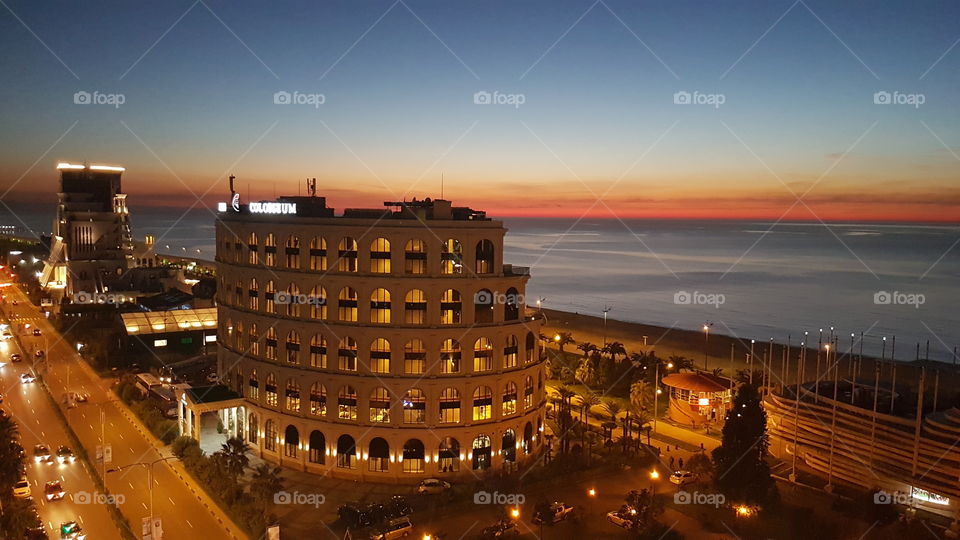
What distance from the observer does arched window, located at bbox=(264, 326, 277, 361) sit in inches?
2205

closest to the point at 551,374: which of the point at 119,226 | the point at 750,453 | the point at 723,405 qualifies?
the point at 723,405

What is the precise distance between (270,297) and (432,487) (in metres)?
21.1

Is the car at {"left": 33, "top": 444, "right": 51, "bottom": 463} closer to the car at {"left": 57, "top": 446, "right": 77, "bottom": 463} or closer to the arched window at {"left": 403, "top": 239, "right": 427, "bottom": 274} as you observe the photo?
the car at {"left": 57, "top": 446, "right": 77, "bottom": 463}

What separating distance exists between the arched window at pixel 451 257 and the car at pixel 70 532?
28.6 metres

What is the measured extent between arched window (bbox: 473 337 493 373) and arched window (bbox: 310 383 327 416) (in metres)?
12.2

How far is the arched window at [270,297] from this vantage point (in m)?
56.2

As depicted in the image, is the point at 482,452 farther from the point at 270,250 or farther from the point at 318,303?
the point at 270,250

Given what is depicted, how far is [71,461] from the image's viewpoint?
2127 inches

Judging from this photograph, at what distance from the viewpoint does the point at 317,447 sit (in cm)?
5347

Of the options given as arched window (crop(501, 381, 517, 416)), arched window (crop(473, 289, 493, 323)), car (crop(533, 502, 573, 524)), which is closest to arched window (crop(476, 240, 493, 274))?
arched window (crop(473, 289, 493, 323))

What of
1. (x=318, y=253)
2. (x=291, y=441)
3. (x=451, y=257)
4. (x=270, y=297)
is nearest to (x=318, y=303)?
(x=318, y=253)

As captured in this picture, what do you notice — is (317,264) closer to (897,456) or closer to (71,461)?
(71,461)

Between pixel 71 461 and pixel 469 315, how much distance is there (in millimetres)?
34484

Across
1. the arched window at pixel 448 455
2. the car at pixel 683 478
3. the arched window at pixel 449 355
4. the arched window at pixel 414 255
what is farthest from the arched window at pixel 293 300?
the car at pixel 683 478
